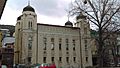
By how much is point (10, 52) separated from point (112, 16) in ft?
112

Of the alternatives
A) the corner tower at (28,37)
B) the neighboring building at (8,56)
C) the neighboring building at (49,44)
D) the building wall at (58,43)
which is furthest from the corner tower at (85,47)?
the neighboring building at (8,56)

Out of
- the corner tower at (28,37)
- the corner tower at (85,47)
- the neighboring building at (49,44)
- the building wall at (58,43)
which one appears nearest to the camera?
the corner tower at (28,37)

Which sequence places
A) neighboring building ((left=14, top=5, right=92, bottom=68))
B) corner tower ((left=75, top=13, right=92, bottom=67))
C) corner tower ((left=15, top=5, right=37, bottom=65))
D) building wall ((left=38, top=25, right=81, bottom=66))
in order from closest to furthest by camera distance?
corner tower ((left=15, top=5, right=37, bottom=65))
neighboring building ((left=14, top=5, right=92, bottom=68))
building wall ((left=38, top=25, right=81, bottom=66))
corner tower ((left=75, top=13, right=92, bottom=67))

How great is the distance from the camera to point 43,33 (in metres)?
52.2

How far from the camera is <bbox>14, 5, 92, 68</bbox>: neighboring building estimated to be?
5044 cm

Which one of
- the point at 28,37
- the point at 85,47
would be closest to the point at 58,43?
the point at 28,37

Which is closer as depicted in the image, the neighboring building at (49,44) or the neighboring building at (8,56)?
the neighboring building at (49,44)

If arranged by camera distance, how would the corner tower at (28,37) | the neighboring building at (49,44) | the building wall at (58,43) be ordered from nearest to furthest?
the corner tower at (28,37)
the neighboring building at (49,44)
the building wall at (58,43)

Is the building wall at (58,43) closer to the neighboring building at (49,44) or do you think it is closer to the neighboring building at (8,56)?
the neighboring building at (49,44)

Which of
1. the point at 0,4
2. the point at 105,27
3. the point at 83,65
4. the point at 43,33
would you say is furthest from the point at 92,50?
the point at 0,4

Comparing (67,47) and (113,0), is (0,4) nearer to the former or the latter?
(113,0)

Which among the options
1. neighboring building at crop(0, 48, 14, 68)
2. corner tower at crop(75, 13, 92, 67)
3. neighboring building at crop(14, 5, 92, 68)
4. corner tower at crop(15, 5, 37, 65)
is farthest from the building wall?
neighboring building at crop(0, 48, 14, 68)

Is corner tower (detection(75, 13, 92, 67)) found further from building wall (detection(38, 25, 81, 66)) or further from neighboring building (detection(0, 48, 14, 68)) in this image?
neighboring building (detection(0, 48, 14, 68))

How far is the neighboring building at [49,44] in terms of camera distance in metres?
50.4
